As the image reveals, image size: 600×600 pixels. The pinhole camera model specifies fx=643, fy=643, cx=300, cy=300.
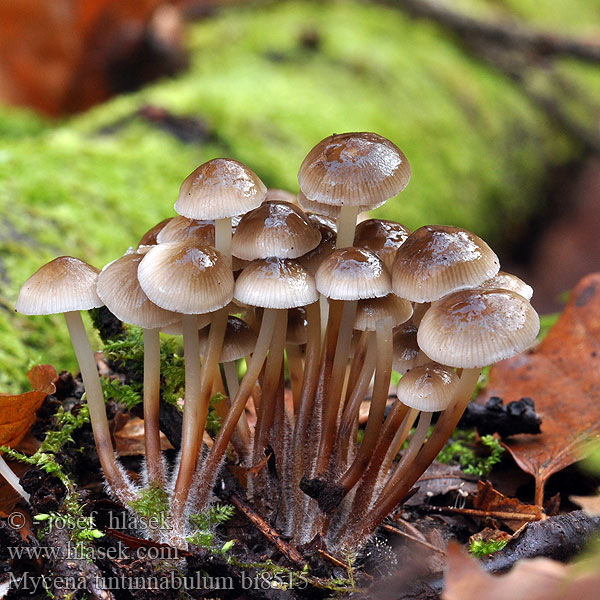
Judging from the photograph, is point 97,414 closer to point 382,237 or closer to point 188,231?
point 188,231

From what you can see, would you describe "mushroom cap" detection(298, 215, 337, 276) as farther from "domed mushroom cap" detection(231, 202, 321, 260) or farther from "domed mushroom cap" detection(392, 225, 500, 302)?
"domed mushroom cap" detection(392, 225, 500, 302)

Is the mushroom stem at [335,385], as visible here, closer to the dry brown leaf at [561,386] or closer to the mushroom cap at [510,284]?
the mushroom cap at [510,284]

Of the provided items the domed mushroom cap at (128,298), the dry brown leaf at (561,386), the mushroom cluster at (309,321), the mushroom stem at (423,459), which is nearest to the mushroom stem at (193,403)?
the mushroom cluster at (309,321)

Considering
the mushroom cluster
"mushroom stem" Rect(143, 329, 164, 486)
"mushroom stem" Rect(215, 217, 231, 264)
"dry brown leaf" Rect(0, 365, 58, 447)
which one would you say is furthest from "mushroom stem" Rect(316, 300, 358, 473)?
"dry brown leaf" Rect(0, 365, 58, 447)

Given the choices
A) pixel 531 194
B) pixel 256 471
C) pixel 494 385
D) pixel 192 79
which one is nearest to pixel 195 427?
pixel 256 471

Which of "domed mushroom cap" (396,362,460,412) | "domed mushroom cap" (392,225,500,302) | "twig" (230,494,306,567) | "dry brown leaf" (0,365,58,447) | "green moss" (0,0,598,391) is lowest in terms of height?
"green moss" (0,0,598,391)

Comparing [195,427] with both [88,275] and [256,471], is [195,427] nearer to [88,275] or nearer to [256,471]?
[256,471]
